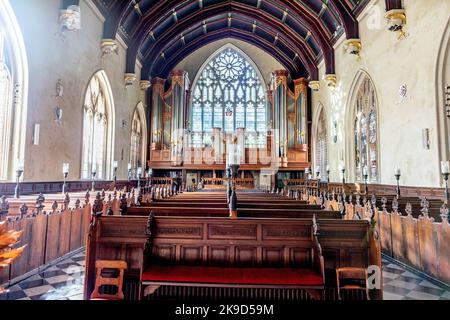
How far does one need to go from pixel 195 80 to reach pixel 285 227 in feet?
56.7

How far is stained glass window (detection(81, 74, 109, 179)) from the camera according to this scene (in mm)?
10844

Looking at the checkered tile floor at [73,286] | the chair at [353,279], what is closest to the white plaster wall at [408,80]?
the checkered tile floor at [73,286]

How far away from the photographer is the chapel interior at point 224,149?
337cm

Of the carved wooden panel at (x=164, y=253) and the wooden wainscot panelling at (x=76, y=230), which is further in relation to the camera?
the wooden wainscot panelling at (x=76, y=230)

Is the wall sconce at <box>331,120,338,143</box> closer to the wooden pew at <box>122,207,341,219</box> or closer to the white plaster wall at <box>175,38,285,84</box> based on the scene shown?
the white plaster wall at <box>175,38,285,84</box>

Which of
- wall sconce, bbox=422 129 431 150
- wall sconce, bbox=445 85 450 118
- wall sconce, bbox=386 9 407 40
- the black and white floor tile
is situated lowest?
the black and white floor tile

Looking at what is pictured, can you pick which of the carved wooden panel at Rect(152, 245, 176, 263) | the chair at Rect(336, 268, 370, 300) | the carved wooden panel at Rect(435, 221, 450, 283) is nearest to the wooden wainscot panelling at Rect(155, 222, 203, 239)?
the carved wooden panel at Rect(152, 245, 176, 263)

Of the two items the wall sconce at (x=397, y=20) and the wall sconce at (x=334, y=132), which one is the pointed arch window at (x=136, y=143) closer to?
the wall sconce at (x=334, y=132)

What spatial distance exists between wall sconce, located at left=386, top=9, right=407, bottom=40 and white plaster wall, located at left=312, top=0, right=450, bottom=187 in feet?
0.42

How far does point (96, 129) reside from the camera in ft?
38.3

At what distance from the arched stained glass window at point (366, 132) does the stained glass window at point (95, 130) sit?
967 centimetres

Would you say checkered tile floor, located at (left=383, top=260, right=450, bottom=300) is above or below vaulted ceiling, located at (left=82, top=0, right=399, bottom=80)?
below

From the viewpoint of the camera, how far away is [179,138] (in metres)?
17.1

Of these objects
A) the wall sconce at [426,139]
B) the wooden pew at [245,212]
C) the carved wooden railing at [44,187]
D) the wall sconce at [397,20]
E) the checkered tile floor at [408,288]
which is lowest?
the checkered tile floor at [408,288]
